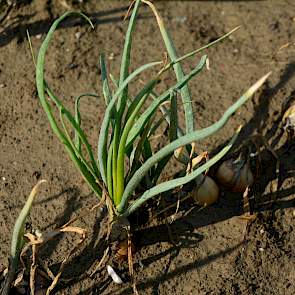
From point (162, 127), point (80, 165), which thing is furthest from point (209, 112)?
point (80, 165)

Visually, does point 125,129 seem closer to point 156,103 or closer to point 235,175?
Answer: point 156,103

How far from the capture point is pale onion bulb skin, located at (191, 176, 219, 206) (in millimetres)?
1699

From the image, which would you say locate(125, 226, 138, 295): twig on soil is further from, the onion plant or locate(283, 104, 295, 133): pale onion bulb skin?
locate(283, 104, 295, 133): pale onion bulb skin

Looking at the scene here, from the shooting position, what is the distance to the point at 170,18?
7.70 feet

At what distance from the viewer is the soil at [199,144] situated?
1.63 meters

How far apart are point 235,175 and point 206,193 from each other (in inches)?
4.1

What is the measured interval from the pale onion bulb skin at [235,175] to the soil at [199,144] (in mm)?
43

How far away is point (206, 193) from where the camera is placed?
171 centimetres

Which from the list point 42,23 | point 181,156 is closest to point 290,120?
point 181,156

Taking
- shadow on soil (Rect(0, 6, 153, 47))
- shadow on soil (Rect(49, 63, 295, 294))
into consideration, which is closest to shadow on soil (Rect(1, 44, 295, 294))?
shadow on soil (Rect(49, 63, 295, 294))

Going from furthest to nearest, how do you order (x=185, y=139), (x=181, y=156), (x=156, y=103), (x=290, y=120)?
(x=290, y=120), (x=181, y=156), (x=156, y=103), (x=185, y=139)

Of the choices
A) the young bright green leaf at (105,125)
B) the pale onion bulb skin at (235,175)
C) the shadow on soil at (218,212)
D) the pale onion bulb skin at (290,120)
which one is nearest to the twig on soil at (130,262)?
the shadow on soil at (218,212)

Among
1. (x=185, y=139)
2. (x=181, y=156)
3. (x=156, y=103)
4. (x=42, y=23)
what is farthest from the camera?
(x=42, y=23)

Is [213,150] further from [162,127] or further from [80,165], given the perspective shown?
[80,165]
